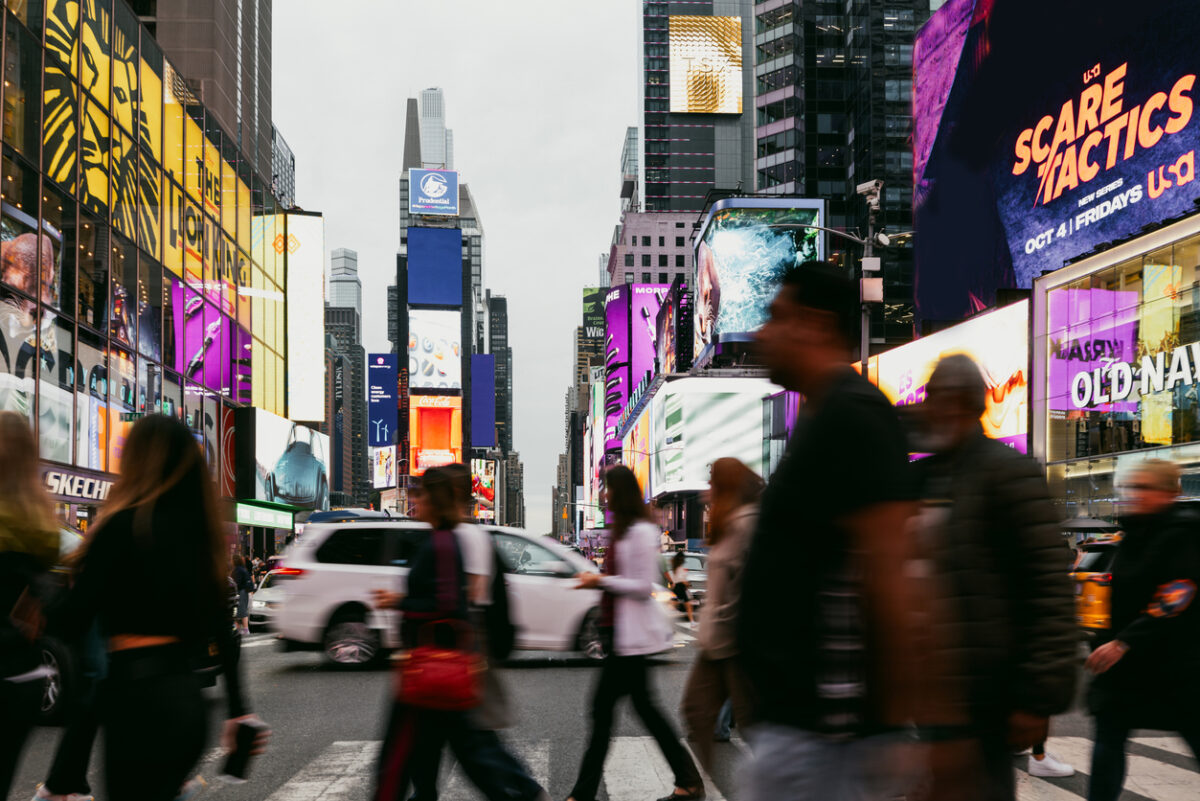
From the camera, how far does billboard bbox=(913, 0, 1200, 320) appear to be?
98.9 feet

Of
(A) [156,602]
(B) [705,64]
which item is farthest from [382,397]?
(A) [156,602]

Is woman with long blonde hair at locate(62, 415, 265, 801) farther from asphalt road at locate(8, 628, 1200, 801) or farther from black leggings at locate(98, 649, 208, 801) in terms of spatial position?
asphalt road at locate(8, 628, 1200, 801)

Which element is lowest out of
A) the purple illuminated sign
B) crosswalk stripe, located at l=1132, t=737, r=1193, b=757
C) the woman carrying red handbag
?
crosswalk stripe, located at l=1132, t=737, r=1193, b=757

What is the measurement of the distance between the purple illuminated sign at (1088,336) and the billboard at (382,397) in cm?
13265

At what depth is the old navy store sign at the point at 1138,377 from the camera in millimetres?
26406

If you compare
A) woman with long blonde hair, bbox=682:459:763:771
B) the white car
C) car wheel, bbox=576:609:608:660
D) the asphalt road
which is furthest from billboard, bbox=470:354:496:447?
woman with long blonde hair, bbox=682:459:763:771

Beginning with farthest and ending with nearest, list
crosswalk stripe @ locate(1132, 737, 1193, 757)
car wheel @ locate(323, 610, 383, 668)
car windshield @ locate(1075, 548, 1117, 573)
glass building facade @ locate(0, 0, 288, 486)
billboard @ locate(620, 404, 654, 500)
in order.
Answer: billboard @ locate(620, 404, 654, 500), glass building facade @ locate(0, 0, 288, 486), car windshield @ locate(1075, 548, 1117, 573), car wheel @ locate(323, 610, 383, 668), crosswalk stripe @ locate(1132, 737, 1193, 757)

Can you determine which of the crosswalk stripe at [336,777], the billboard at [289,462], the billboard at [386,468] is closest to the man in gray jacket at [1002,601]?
the crosswalk stripe at [336,777]

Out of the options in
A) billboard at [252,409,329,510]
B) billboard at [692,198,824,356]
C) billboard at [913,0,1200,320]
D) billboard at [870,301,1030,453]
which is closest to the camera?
billboard at [913,0,1200,320]

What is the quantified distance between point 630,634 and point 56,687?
4965 millimetres

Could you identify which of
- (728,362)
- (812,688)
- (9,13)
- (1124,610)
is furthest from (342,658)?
(728,362)

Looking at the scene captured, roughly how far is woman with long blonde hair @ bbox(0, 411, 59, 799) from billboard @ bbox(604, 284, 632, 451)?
130 m

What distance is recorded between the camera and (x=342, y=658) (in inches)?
512

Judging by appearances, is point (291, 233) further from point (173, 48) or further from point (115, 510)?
point (115, 510)
